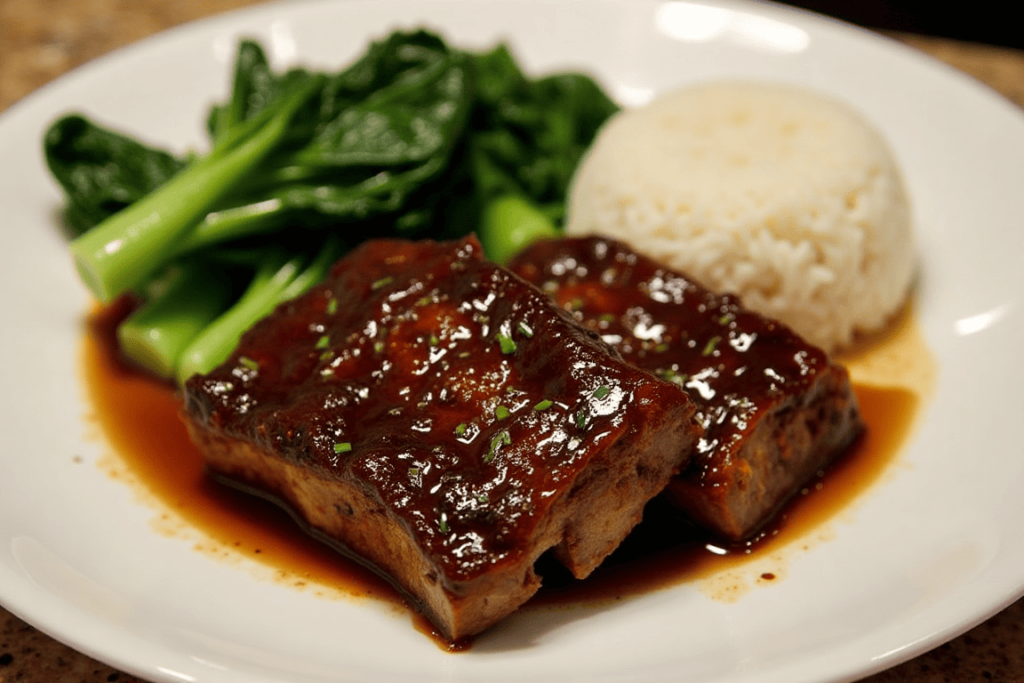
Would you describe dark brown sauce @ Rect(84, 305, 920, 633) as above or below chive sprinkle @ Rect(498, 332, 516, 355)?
below

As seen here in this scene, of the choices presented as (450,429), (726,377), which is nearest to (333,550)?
(450,429)

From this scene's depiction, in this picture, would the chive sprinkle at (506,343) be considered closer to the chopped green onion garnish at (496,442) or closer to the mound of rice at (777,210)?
the chopped green onion garnish at (496,442)

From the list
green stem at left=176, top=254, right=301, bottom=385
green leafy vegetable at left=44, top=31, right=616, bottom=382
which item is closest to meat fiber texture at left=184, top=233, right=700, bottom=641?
green stem at left=176, top=254, right=301, bottom=385

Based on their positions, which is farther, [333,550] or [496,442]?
[333,550]

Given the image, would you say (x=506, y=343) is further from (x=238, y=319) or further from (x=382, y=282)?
(x=238, y=319)

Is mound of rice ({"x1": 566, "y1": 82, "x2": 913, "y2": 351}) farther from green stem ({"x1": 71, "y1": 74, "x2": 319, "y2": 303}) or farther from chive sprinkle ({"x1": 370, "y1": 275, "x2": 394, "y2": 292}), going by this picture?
green stem ({"x1": 71, "y1": 74, "x2": 319, "y2": 303})

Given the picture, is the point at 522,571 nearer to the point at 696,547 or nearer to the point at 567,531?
the point at 567,531
